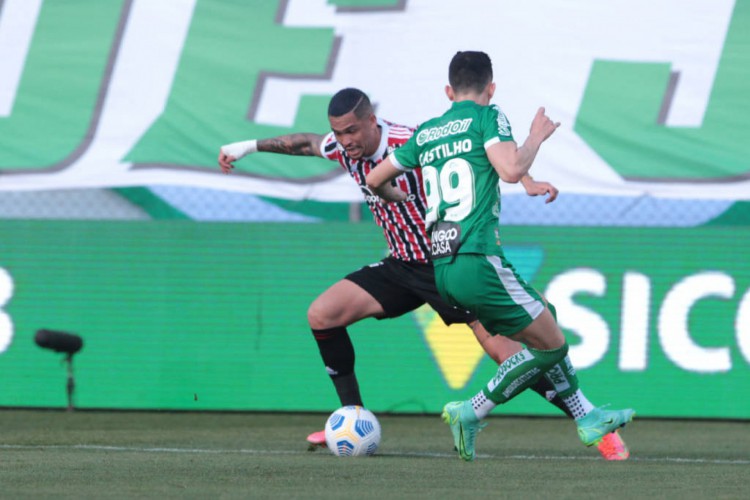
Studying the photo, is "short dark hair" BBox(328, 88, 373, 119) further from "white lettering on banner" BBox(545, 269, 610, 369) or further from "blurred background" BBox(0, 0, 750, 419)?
"white lettering on banner" BBox(545, 269, 610, 369)

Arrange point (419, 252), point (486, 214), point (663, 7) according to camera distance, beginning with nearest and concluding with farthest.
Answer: point (486, 214)
point (419, 252)
point (663, 7)

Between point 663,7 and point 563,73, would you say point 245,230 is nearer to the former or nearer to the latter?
point 563,73

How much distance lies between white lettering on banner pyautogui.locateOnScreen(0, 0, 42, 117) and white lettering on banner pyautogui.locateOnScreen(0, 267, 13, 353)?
1.31 metres

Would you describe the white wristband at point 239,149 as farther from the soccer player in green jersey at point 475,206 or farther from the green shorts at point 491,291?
the green shorts at point 491,291

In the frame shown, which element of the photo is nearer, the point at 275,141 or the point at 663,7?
the point at 275,141

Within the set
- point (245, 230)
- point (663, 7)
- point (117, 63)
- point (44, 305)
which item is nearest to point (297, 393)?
point (245, 230)

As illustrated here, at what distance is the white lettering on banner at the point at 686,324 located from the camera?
35.3 ft

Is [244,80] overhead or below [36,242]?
overhead

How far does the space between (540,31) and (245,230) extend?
280 cm

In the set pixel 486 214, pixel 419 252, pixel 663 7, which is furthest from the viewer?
pixel 663 7

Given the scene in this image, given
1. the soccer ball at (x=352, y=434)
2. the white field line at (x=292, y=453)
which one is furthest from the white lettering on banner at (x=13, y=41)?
the soccer ball at (x=352, y=434)

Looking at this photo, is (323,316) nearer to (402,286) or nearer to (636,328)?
(402,286)

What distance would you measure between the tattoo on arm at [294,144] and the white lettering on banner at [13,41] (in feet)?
12.0

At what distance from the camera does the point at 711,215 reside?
1102 centimetres
